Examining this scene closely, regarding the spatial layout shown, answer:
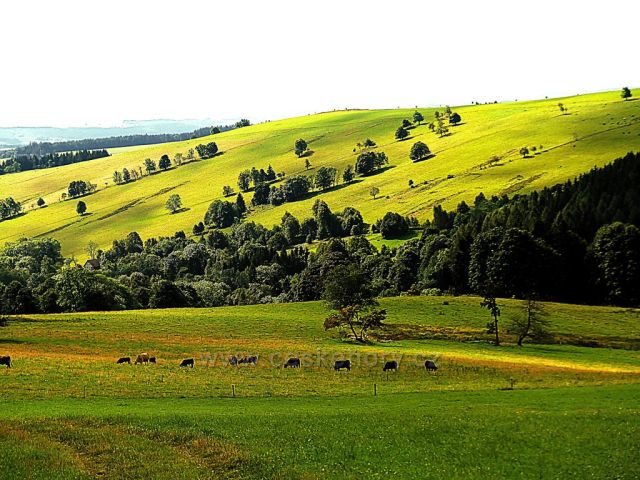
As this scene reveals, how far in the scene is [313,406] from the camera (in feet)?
134

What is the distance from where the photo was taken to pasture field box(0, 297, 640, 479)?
27469 mm

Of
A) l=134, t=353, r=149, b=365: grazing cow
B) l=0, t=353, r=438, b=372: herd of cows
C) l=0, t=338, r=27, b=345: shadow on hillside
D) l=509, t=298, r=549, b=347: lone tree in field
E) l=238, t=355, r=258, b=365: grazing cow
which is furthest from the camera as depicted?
l=509, t=298, r=549, b=347: lone tree in field

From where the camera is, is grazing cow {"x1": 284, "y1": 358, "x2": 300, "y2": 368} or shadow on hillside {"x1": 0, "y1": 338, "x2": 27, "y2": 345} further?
shadow on hillside {"x1": 0, "y1": 338, "x2": 27, "y2": 345}

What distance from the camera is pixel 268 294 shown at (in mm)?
172500

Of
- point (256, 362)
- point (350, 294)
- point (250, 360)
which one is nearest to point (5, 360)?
point (250, 360)

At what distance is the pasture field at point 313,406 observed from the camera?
27.5 metres

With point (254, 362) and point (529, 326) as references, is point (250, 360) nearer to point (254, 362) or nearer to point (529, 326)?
point (254, 362)

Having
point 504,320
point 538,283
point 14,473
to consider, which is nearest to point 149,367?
point 14,473

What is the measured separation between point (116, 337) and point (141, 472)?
52.3m

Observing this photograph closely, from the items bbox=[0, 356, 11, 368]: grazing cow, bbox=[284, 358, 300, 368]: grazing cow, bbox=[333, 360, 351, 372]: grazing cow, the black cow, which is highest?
bbox=[0, 356, 11, 368]: grazing cow

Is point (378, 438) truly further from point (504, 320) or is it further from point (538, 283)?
point (538, 283)

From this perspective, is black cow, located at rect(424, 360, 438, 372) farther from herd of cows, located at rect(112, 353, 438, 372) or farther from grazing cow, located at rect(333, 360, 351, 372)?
grazing cow, located at rect(333, 360, 351, 372)

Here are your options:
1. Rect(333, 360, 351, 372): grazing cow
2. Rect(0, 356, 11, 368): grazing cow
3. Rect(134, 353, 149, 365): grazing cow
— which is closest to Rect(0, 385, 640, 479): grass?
Rect(0, 356, 11, 368): grazing cow

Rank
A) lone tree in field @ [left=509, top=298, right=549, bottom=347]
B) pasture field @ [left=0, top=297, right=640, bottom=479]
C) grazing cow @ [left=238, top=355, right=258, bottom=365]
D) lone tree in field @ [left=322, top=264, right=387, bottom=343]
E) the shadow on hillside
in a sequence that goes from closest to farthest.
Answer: pasture field @ [left=0, top=297, right=640, bottom=479] < grazing cow @ [left=238, top=355, right=258, bottom=365] < the shadow on hillside < lone tree in field @ [left=509, top=298, right=549, bottom=347] < lone tree in field @ [left=322, top=264, right=387, bottom=343]
